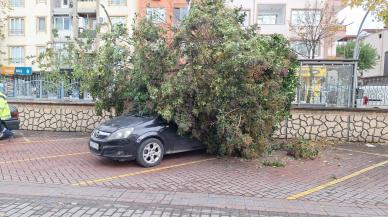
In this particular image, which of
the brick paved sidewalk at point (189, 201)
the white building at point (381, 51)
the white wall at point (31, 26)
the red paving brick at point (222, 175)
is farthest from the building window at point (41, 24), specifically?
the white building at point (381, 51)

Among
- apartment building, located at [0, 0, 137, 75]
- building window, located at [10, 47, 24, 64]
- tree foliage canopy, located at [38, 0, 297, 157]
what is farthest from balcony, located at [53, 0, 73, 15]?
tree foliage canopy, located at [38, 0, 297, 157]

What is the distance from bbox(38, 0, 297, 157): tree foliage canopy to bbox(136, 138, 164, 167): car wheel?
0.61 metres

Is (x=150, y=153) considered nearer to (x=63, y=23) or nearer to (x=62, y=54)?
(x=62, y=54)

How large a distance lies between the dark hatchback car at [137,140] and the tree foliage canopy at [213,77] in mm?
353

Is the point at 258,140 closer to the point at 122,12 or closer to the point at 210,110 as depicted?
the point at 210,110

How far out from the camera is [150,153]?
712 cm

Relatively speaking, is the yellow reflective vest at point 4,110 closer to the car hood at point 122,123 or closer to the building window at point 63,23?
the car hood at point 122,123

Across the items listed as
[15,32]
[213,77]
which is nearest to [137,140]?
[213,77]

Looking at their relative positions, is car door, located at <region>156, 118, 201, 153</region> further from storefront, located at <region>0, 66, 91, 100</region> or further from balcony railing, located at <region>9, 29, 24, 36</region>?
balcony railing, located at <region>9, 29, 24, 36</region>

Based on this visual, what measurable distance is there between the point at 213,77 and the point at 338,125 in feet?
18.9

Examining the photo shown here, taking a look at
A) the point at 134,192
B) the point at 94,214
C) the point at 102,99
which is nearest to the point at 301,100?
the point at 102,99

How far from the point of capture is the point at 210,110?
7312mm

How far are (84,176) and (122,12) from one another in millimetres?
30165

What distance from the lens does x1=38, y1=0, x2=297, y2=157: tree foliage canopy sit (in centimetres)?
703
